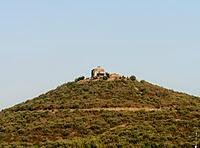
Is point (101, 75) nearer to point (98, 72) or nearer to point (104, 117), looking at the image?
point (98, 72)

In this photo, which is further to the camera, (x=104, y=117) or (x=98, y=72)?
(x=98, y=72)

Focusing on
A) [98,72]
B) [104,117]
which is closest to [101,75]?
[98,72]

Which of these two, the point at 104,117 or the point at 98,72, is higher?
the point at 98,72

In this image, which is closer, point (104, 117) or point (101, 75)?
point (104, 117)

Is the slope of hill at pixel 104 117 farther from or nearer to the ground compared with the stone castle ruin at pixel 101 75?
nearer to the ground

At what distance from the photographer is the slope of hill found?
47.3 meters

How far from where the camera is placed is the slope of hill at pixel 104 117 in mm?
47344

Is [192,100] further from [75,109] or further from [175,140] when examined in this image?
[175,140]

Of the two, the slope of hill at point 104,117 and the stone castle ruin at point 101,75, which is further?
the stone castle ruin at point 101,75

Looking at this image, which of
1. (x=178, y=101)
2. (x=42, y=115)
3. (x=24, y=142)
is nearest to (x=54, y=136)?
(x=24, y=142)

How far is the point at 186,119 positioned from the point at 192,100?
12.9m

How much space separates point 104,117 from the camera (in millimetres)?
56531

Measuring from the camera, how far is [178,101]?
64.6m

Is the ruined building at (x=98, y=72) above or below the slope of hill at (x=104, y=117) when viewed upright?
above
